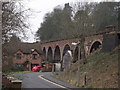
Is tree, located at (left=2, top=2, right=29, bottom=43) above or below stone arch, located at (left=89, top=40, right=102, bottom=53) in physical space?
below

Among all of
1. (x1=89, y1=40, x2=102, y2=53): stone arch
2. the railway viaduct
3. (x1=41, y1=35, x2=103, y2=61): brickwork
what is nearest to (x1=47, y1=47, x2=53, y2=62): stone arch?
the railway viaduct

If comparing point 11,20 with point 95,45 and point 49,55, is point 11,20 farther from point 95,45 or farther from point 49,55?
point 49,55

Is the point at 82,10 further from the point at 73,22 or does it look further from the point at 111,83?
the point at 111,83

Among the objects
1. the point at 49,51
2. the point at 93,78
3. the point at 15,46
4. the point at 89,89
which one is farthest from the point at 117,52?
the point at 49,51

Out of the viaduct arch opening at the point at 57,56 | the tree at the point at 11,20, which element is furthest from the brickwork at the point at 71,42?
the tree at the point at 11,20

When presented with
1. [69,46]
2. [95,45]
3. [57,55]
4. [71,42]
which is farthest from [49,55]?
[95,45]

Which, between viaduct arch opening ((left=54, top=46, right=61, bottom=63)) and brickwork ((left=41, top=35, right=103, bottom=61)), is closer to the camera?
brickwork ((left=41, top=35, right=103, bottom=61))

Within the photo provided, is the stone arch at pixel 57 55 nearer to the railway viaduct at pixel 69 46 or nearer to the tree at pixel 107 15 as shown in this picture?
the railway viaduct at pixel 69 46

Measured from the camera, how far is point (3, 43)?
26.5ft

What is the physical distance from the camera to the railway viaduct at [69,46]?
2820 cm

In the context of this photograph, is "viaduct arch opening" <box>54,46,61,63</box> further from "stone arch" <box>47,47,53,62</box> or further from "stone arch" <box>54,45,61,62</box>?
"stone arch" <box>47,47,53,62</box>

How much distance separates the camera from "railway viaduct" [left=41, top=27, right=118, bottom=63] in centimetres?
2820

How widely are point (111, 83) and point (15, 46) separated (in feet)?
24.8

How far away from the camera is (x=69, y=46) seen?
37.6 meters
